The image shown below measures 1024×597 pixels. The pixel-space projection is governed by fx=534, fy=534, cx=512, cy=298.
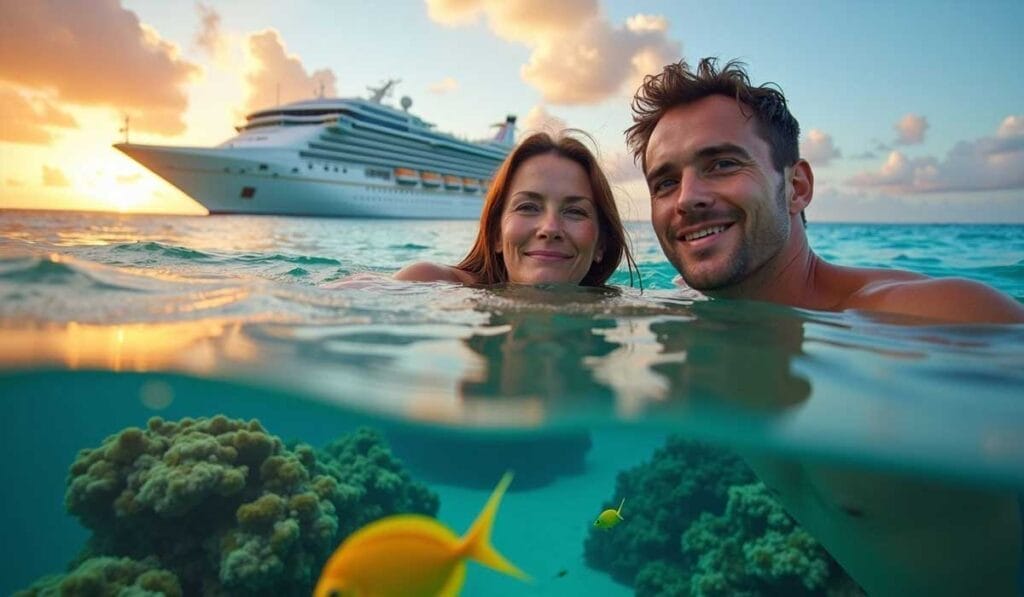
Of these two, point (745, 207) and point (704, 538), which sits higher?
point (745, 207)

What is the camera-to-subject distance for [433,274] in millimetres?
5445

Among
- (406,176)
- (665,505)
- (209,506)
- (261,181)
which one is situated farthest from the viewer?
(406,176)

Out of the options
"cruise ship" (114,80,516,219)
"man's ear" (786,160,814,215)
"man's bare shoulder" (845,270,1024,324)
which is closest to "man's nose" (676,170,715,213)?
"man's ear" (786,160,814,215)

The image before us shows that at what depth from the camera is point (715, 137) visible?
361 centimetres

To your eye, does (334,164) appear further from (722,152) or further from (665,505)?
(722,152)

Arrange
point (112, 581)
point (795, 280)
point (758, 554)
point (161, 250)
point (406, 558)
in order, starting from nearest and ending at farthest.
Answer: point (406, 558) → point (795, 280) → point (112, 581) → point (758, 554) → point (161, 250)

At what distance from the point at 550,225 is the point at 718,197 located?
1348 millimetres

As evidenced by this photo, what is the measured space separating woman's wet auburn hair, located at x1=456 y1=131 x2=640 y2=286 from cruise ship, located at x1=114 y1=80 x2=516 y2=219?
48.0 meters

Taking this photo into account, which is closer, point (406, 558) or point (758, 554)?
point (406, 558)

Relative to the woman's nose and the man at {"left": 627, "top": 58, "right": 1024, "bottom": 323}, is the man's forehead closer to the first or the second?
the man at {"left": 627, "top": 58, "right": 1024, "bottom": 323}

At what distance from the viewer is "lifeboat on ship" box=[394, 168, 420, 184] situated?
184ft

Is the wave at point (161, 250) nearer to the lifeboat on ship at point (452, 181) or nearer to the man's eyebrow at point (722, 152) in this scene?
the man's eyebrow at point (722, 152)

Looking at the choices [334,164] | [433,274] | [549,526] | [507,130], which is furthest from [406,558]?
[507,130]

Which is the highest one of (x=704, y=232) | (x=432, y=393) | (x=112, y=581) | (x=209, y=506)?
(x=704, y=232)
